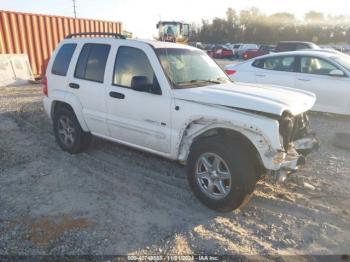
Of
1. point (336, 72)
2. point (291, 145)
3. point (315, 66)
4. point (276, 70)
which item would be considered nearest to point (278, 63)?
point (276, 70)

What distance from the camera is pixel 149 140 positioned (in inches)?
167

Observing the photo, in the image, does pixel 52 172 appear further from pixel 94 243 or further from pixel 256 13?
pixel 256 13

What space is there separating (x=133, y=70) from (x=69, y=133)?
183 centimetres

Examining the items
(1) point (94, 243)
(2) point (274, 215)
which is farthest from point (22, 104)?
(2) point (274, 215)

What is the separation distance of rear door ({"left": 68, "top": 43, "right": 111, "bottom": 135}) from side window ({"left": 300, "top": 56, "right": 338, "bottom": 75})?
5.18 metres

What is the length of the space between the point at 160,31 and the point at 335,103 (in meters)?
19.7

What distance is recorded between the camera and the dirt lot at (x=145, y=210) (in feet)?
10.2

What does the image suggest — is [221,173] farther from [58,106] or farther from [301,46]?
[301,46]

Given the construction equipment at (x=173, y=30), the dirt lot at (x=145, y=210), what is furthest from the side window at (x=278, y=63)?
the construction equipment at (x=173, y=30)

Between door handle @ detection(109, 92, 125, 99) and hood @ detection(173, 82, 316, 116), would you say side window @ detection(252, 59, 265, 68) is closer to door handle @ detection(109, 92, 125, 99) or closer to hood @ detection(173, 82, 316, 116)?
hood @ detection(173, 82, 316, 116)

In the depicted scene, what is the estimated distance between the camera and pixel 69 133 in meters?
5.40

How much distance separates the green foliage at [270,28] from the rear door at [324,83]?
49666 mm

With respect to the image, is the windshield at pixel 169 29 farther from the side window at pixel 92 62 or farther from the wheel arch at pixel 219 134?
the wheel arch at pixel 219 134

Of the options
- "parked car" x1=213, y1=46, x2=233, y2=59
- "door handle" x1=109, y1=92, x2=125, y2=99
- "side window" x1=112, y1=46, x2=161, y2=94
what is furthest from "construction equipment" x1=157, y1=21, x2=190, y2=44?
"door handle" x1=109, y1=92, x2=125, y2=99
